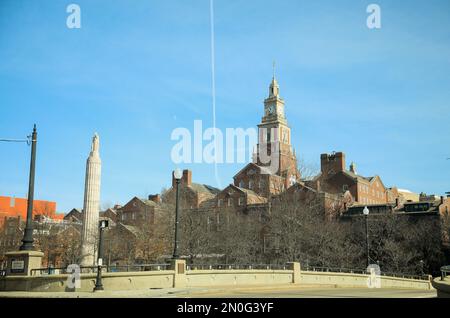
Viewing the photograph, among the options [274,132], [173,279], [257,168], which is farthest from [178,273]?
[274,132]

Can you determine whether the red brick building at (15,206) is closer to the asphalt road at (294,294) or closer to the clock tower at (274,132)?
the clock tower at (274,132)

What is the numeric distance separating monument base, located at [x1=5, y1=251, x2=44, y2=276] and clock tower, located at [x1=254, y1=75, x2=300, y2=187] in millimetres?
77700

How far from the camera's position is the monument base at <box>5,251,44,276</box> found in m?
23.8

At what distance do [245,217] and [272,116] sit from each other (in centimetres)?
4327

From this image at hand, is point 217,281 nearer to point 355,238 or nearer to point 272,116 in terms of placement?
point 355,238

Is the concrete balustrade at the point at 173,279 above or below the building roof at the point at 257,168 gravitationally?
below

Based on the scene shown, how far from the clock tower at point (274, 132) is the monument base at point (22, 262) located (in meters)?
77.7

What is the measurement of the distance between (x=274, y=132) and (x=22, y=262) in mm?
89941

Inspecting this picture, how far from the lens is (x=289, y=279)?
109 feet

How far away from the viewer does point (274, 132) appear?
111 m

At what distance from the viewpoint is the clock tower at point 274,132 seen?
102m

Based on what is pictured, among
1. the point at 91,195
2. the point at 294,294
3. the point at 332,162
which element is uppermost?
the point at 332,162

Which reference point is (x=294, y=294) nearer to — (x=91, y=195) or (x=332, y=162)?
(x=91, y=195)

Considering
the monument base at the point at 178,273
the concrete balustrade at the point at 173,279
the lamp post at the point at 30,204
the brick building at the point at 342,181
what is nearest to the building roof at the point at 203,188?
the brick building at the point at 342,181
